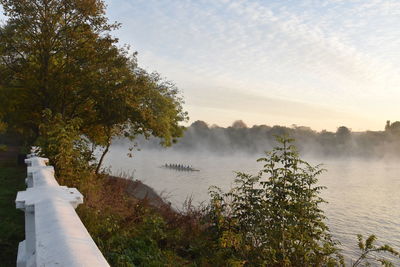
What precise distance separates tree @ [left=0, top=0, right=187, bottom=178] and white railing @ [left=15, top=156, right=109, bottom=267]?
532 inches

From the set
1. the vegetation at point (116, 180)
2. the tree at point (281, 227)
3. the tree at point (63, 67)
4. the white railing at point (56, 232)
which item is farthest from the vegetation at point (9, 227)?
the tree at point (63, 67)

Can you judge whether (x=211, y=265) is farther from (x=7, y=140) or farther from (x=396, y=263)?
(x=7, y=140)

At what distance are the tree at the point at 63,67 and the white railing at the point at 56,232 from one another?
44.4 ft

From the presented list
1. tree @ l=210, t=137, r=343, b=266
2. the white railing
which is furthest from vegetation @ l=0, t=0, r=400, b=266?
the white railing

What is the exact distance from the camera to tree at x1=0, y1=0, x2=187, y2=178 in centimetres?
1722

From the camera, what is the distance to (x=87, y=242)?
2164 millimetres

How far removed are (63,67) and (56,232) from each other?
18.0 metres

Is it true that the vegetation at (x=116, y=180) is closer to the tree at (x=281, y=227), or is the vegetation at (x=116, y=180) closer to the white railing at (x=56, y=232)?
the tree at (x=281, y=227)

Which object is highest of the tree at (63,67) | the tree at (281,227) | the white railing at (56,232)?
the tree at (63,67)

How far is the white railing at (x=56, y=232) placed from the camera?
1881mm

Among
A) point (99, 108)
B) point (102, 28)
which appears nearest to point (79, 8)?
point (102, 28)

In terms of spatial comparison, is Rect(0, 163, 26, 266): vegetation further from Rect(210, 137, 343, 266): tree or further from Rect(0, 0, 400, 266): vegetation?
Rect(210, 137, 343, 266): tree

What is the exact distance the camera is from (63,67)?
724 inches

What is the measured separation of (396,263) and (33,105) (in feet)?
67.8
